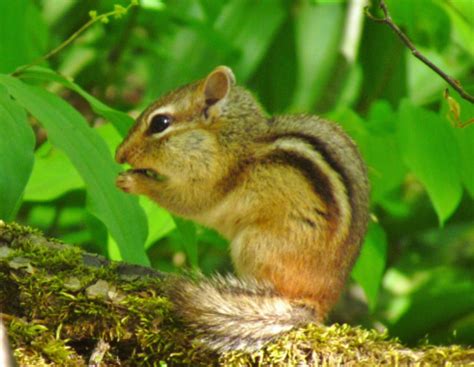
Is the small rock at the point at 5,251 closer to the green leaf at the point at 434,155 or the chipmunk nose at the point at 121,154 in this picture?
the chipmunk nose at the point at 121,154

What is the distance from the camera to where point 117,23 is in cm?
515

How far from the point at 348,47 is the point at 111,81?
51.6 inches

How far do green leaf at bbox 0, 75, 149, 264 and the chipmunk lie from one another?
9.2 inches

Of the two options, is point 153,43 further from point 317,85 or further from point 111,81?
point 317,85

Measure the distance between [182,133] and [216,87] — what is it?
0.26m

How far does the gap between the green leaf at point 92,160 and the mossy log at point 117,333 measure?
18 centimetres

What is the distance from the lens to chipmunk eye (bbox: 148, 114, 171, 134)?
12.7ft

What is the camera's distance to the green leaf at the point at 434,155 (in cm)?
337

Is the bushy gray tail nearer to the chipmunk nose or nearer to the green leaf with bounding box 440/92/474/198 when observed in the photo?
the green leaf with bounding box 440/92/474/198

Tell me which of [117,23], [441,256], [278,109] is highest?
[117,23]

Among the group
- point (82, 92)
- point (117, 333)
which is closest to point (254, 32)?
point (82, 92)

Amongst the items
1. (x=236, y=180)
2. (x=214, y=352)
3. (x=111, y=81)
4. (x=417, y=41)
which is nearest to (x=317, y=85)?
(x=417, y=41)

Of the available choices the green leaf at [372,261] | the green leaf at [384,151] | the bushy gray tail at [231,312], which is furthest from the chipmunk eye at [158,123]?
the bushy gray tail at [231,312]

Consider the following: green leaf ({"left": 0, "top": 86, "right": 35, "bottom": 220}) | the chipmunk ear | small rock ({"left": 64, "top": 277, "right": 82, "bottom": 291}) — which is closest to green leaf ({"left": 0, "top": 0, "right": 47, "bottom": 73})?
the chipmunk ear
